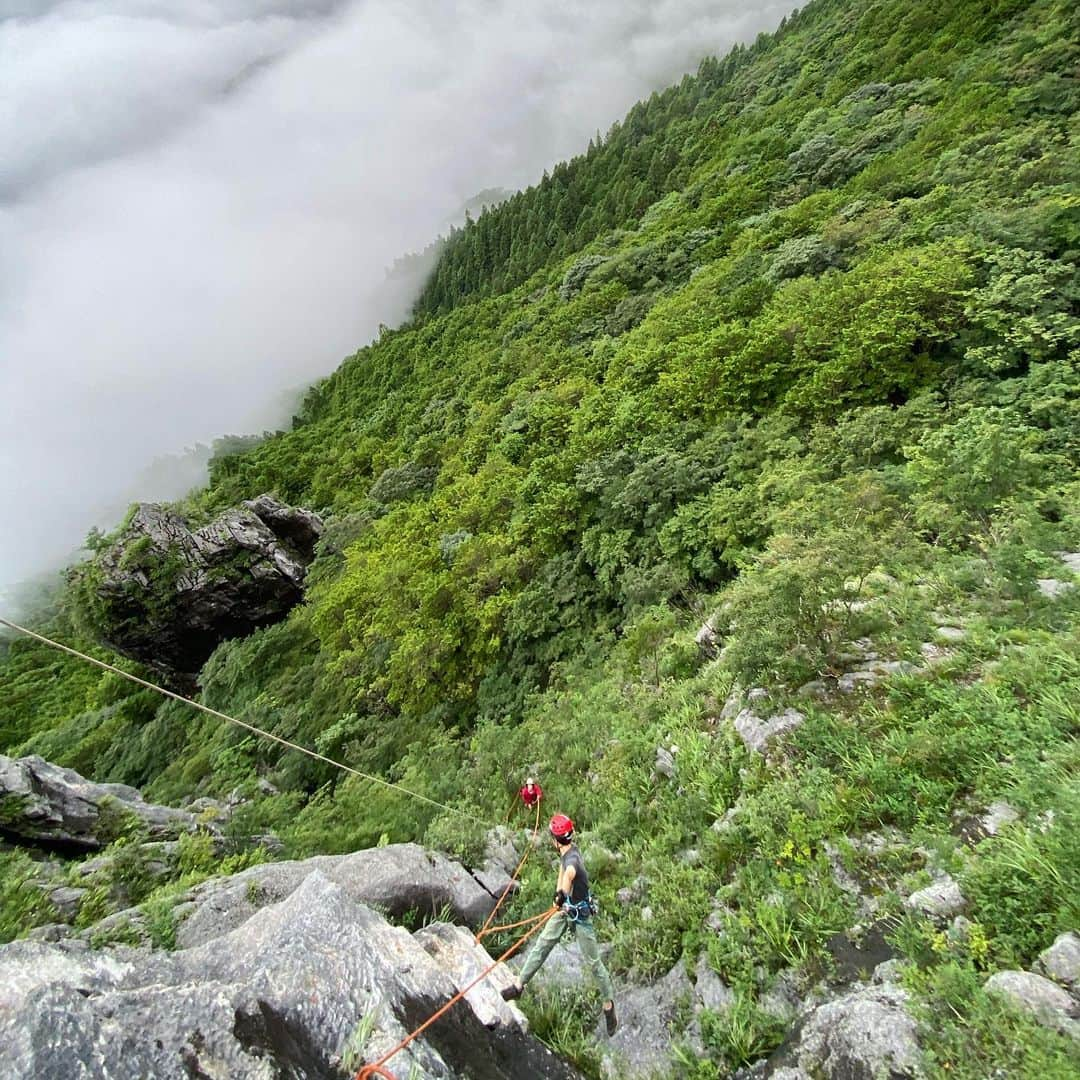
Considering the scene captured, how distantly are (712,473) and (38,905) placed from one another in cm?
1185

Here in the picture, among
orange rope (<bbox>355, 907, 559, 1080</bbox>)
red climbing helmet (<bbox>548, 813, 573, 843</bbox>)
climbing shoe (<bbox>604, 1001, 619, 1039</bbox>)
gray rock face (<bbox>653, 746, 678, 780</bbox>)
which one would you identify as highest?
orange rope (<bbox>355, 907, 559, 1080</bbox>)

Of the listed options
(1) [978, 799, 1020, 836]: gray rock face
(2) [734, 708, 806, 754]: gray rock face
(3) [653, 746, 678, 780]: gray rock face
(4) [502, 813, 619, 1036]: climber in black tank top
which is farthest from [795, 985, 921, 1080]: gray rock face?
(3) [653, 746, 678, 780]: gray rock face

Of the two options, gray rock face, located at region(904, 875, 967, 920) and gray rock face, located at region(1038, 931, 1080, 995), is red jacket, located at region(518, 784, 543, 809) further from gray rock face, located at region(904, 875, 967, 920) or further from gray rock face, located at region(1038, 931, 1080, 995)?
gray rock face, located at region(1038, 931, 1080, 995)

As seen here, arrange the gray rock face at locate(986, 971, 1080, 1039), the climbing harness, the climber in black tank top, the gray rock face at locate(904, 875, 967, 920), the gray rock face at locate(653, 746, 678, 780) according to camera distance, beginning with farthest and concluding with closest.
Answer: the gray rock face at locate(653, 746, 678, 780), the climbing harness, the climber in black tank top, the gray rock face at locate(904, 875, 967, 920), the gray rock face at locate(986, 971, 1080, 1039)

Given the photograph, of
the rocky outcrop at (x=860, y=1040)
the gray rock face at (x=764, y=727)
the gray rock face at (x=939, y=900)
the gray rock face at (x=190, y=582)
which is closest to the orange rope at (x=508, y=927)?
the rocky outcrop at (x=860, y=1040)

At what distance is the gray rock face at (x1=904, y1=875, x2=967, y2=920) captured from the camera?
3.55m

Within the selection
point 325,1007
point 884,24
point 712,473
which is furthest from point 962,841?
point 884,24

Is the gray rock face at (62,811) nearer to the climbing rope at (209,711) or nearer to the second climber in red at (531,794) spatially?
the climbing rope at (209,711)

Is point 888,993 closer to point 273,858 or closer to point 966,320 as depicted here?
point 273,858

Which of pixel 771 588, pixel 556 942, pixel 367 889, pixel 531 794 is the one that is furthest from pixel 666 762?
pixel 367 889

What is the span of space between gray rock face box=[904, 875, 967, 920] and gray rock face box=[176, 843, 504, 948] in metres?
4.16

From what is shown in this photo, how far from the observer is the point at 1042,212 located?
10.2 meters

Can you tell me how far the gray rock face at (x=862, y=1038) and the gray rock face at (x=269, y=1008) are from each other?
180cm

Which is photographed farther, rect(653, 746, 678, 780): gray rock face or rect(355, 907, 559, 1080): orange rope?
rect(653, 746, 678, 780): gray rock face
